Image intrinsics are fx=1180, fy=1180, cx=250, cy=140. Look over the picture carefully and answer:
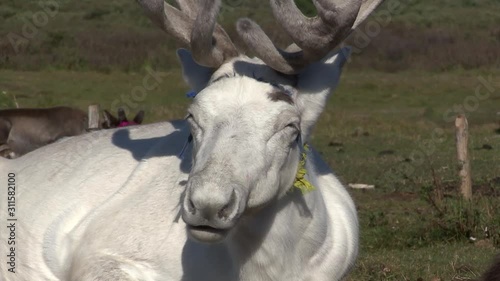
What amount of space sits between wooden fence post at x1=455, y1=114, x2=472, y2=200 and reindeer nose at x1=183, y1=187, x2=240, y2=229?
9963mm

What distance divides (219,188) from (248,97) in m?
0.68

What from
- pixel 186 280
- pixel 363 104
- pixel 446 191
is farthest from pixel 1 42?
pixel 186 280

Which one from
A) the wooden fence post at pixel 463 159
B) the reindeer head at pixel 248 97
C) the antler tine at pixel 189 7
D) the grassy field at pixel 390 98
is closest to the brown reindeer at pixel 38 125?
the grassy field at pixel 390 98

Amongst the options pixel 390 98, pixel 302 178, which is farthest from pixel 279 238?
pixel 390 98

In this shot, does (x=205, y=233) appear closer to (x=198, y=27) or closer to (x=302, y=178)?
(x=302, y=178)

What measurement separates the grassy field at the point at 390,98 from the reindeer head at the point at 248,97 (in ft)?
11.4

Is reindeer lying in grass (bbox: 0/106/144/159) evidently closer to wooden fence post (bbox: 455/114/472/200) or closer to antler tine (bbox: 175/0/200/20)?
wooden fence post (bbox: 455/114/472/200)

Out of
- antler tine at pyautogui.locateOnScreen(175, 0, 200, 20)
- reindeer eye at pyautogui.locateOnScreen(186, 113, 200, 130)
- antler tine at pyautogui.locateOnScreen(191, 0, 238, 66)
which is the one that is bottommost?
reindeer eye at pyautogui.locateOnScreen(186, 113, 200, 130)

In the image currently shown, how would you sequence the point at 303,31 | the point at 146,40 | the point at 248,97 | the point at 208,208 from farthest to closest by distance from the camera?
the point at 146,40 → the point at 303,31 → the point at 248,97 → the point at 208,208

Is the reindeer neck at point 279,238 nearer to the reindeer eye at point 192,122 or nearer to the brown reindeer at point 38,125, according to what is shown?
the reindeer eye at point 192,122

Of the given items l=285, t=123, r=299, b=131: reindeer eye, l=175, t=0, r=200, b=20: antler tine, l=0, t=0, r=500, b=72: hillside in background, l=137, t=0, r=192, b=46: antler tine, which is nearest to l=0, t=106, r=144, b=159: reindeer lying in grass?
l=0, t=0, r=500, b=72: hillside in background

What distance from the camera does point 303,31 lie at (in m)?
5.77

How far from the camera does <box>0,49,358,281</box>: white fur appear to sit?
5547 millimetres

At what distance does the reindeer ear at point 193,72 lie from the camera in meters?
6.12
